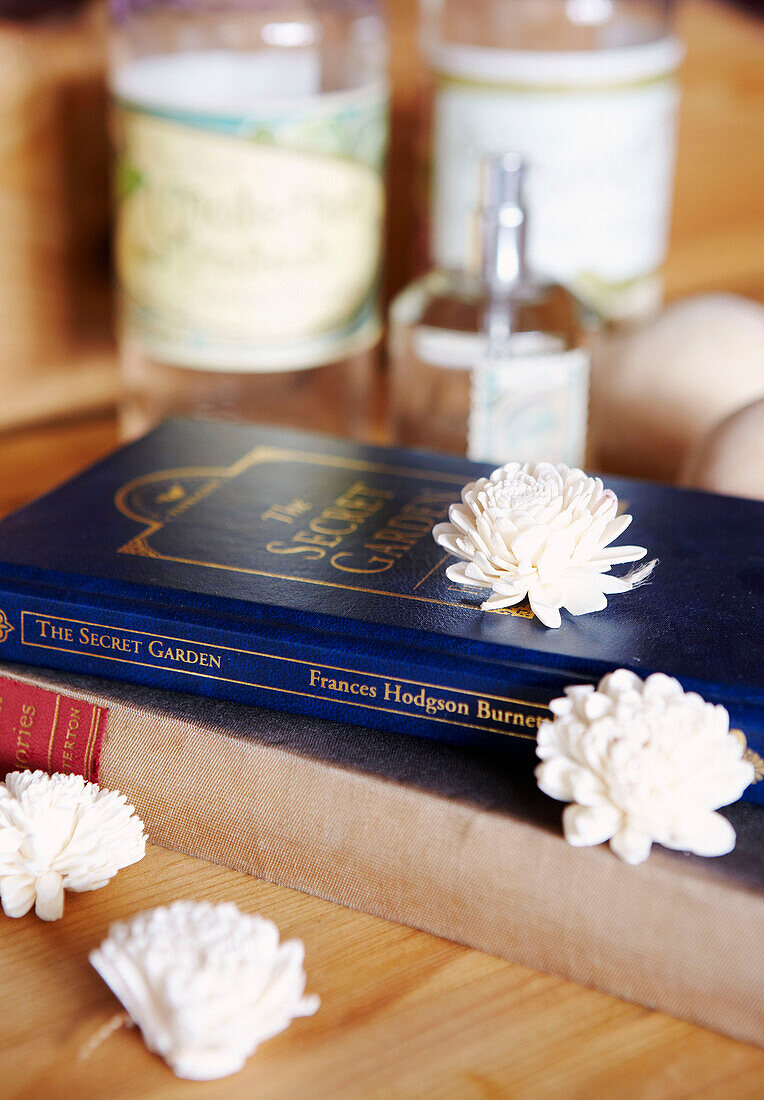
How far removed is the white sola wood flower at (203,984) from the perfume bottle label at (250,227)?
11.6 inches

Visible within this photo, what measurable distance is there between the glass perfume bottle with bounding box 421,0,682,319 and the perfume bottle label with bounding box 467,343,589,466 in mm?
62

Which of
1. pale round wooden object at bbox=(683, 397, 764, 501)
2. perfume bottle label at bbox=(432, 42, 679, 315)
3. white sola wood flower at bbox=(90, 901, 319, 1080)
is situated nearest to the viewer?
white sola wood flower at bbox=(90, 901, 319, 1080)

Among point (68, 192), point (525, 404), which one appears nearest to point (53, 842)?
point (525, 404)

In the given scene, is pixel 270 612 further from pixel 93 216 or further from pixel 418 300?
pixel 93 216

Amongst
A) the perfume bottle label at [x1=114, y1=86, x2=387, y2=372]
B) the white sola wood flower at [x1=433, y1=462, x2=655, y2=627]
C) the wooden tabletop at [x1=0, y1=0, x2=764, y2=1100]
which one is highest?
the perfume bottle label at [x1=114, y1=86, x2=387, y2=372]

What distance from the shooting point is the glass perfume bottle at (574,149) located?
497mm

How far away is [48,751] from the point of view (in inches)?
11.8

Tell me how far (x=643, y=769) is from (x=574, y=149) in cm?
36

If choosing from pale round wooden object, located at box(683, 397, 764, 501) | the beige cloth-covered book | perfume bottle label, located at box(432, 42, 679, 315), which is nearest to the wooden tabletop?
the beige cloth-covered book

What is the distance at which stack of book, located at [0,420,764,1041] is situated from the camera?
0.81 ft

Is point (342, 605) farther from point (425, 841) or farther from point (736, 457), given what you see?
point (736, 457)

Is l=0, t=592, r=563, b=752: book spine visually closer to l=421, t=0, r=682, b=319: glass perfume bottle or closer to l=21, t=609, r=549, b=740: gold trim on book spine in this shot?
l=21, t=609, r=549, b=740: gold trim on book spine

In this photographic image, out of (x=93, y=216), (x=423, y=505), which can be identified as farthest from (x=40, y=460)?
(x=423, y=505)

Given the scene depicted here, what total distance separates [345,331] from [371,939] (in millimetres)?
301
